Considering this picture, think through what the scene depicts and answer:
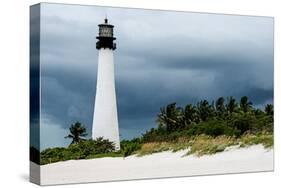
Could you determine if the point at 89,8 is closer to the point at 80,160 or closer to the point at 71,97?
the point at 71,97

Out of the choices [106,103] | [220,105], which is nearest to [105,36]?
[106,103]

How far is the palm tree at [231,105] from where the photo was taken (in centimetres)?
1535

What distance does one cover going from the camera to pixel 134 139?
1439 cm

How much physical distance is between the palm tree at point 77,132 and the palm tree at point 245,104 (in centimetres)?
352

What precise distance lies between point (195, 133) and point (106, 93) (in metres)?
2.10

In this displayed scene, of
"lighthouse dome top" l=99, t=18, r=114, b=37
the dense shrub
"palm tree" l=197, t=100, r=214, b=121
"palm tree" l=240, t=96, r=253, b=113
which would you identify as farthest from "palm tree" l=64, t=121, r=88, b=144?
"palm tree" l=240, t=96, r=253, b=113

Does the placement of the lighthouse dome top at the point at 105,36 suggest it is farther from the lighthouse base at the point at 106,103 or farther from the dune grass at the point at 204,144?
the dune grass at the point at 204,144

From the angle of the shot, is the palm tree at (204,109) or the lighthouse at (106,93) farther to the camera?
the palm tree at (204,109)

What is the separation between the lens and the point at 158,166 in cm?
1461

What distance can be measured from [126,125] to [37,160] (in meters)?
1.81

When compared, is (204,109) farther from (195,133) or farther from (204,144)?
(204,144)

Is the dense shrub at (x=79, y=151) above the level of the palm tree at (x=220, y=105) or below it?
below

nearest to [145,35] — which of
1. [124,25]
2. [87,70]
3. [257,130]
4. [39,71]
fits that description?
[124,25]

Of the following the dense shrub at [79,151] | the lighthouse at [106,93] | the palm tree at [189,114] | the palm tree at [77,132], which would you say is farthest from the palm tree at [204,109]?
the palm tree at [77,132]
